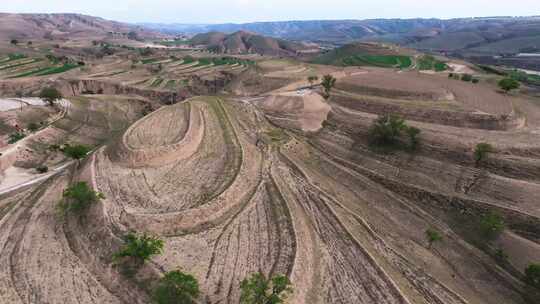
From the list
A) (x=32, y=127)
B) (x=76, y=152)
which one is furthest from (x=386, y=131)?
(x=32, y=127)

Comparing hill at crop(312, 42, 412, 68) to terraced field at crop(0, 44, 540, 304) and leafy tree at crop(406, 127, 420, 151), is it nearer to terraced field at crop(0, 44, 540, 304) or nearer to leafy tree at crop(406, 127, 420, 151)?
terraced field at crop(0, 44, 540, 304)

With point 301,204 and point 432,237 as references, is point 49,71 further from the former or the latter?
point 432,237

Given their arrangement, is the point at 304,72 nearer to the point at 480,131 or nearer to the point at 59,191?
the point at 480,131

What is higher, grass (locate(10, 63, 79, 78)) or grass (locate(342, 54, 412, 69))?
grass (locate(342, 54, 412, 69))

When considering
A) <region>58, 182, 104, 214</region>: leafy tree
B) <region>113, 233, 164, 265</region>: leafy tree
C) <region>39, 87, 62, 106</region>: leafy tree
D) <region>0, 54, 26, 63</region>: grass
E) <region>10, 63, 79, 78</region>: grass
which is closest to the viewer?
<region>113, 233, 164, 265</region>: leafy tree

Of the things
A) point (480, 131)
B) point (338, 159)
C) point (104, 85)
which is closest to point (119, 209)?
point (338, 159)

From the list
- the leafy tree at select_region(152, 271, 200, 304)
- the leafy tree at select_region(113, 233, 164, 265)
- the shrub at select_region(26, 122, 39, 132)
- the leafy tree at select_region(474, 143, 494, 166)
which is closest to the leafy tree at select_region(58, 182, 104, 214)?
the leafy tree at select_region(113, 233, 164, 265)
